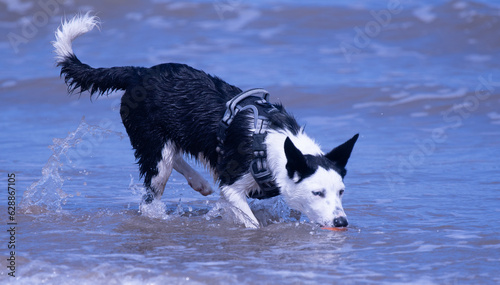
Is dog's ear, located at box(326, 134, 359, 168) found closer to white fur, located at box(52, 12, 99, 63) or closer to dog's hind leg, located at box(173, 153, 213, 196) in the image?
dog's hind leg, located at box(173, 153, 213, 196)

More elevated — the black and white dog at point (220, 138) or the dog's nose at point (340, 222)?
the black and white dog at point (220, 138)

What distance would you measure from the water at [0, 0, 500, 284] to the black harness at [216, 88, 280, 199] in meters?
0.39

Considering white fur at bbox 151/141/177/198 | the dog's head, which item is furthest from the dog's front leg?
white fur at bbox 151/141/177/198

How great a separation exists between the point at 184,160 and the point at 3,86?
695 cm

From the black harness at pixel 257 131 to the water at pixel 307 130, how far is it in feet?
1.28

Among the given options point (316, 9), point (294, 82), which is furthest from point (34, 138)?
point (316, 9)

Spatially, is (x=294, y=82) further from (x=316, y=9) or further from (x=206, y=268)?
(x=206, y=268)

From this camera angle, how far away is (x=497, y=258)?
4.82m

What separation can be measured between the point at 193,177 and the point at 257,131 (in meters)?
1.17

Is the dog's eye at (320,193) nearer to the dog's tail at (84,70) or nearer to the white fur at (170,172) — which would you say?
the white fur at (170,172)

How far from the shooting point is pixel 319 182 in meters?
5.19

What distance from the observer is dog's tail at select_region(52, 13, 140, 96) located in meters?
6.24

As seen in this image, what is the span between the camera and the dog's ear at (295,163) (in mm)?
5102

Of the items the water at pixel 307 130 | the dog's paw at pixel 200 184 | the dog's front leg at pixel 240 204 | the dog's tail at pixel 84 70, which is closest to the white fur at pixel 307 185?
the water at pixel 307 130
